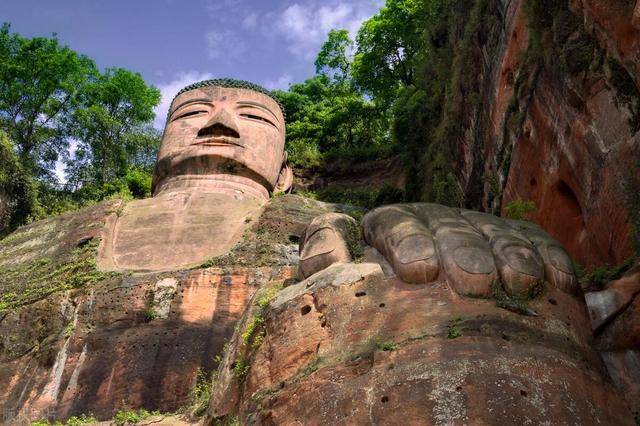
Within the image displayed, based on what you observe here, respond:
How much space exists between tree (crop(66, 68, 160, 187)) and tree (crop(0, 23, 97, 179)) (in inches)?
22.0

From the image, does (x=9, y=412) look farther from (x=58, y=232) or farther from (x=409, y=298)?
(x=409, y=298)

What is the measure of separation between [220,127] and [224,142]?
0.34 m

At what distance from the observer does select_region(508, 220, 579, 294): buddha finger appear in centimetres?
445

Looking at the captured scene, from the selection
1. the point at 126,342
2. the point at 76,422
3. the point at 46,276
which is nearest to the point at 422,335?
the point at 76,422

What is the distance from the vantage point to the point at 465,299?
425cm

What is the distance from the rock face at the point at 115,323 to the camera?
798 cm

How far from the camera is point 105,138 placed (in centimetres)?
2702

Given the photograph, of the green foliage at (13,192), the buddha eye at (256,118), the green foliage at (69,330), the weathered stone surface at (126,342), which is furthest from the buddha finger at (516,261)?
the green foliage at (13,192)

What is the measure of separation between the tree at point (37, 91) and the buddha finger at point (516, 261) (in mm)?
22947

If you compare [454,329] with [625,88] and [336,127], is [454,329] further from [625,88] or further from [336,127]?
[336,127]

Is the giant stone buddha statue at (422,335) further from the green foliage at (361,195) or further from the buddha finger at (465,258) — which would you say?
the green foliage at (361,195)

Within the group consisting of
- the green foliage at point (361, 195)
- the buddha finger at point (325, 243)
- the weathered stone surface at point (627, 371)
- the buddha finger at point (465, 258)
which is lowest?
the weathered stone surface at point (627, 371)

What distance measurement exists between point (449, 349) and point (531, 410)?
524 mm

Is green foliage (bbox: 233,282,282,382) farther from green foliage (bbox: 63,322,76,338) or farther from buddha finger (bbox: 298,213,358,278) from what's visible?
green foliage (bbox: 63,322,76,338)
